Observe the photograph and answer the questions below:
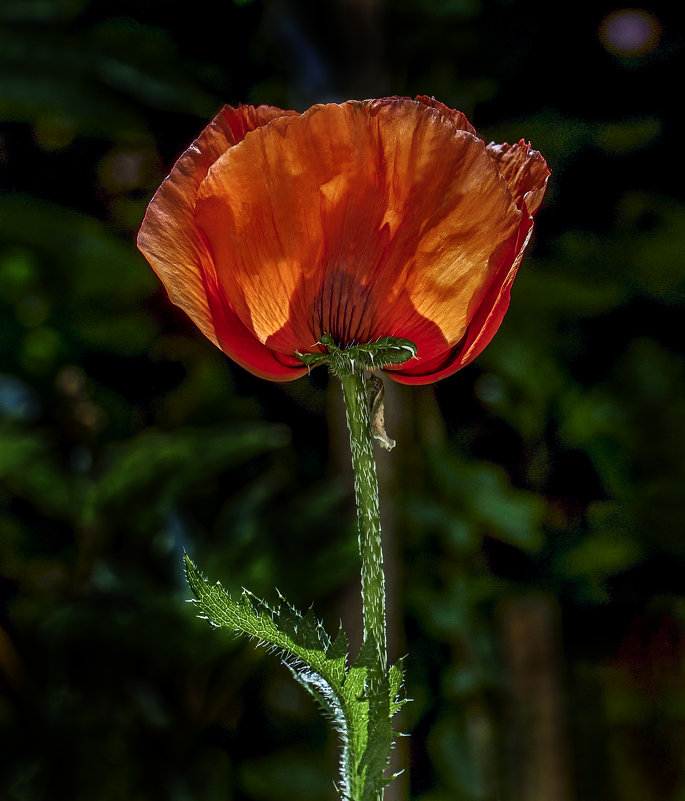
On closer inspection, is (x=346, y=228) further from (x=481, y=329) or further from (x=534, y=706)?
(x=534, y=706)

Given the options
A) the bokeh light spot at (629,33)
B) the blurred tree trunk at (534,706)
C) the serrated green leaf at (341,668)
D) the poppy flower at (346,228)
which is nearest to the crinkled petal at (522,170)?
the poppy flower at (346,228)

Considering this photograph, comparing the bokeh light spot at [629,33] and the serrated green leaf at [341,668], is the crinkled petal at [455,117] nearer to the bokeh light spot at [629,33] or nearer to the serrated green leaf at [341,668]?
the serrated green leaf at [341,668]

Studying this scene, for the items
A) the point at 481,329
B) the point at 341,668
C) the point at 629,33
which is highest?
the point at 629,33

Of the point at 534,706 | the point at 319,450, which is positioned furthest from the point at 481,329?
the point at 319,450

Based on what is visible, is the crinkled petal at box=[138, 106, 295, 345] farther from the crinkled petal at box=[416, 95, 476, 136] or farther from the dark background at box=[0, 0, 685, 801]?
the dark background at box=[0, 0, 685, 801]

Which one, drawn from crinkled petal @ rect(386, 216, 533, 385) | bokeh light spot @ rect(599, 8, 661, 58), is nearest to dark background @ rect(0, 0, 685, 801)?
bokeh light spot @ rect(599, 8, 661, 58)

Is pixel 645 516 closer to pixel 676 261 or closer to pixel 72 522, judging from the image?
pixel 676 261
